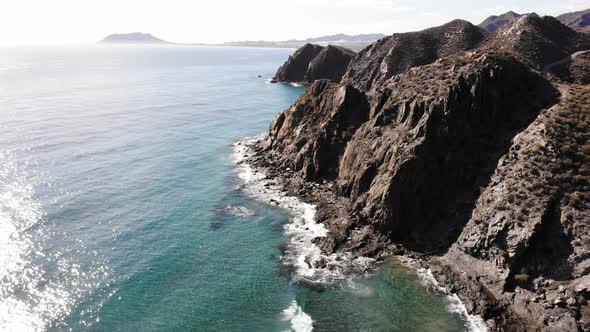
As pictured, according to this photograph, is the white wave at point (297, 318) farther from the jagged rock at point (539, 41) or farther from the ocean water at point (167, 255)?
the jagged rock at point (539, 41)

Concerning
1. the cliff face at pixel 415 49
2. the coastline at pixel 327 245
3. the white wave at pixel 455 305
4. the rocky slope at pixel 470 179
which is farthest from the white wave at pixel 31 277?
the cliff face at pixel 415 49

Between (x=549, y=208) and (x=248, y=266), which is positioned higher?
(x=549, y=208)

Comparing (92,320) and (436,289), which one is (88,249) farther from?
(436,289)

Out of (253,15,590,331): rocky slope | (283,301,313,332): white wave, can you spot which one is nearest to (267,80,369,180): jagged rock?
(253,15,590,331): rocky slope

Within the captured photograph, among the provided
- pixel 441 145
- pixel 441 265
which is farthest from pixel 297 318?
pixel 441 145

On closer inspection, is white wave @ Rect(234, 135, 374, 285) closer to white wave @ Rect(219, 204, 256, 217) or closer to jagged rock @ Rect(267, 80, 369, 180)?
white wave @ Rect(219, 204, 256, 217)

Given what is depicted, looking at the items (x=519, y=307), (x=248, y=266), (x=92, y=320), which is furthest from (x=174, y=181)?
(x=519, y=307)

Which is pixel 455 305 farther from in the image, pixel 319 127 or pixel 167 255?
pixel 319 127
